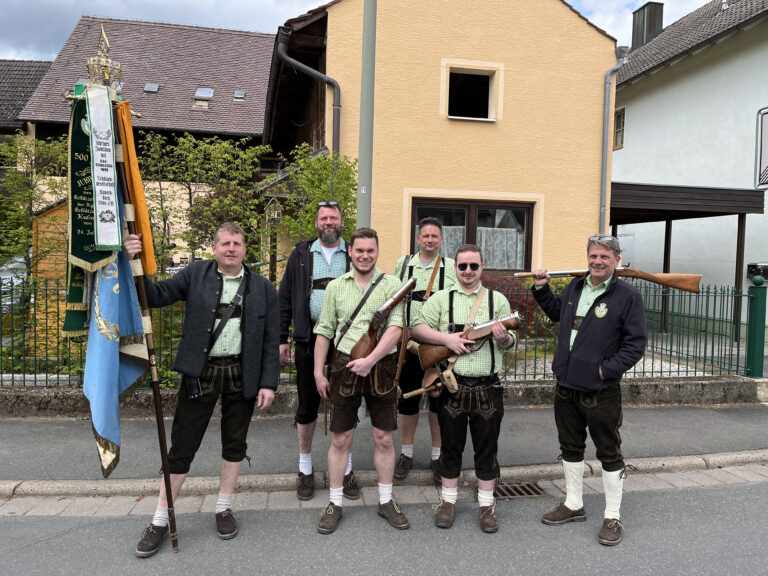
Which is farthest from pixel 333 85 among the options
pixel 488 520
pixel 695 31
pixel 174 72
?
pixel 174 72

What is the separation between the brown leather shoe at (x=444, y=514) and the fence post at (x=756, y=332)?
5322mm

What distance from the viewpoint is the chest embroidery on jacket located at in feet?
11.1

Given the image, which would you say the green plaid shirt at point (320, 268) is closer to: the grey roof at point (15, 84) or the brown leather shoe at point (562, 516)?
the brown leather shoe at point (562, 516)

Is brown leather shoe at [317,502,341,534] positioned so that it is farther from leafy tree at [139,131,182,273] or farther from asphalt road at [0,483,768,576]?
leafy tree at [139,131,182,273]

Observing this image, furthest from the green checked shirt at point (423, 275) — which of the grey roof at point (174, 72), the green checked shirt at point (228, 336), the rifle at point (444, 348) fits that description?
the grey roof at point (174, 72)

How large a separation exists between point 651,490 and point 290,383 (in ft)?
11.9

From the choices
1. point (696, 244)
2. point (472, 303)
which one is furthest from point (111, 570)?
point (696, 244)

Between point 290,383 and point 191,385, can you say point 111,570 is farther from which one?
point 290,383

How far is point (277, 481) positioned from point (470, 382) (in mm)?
1748

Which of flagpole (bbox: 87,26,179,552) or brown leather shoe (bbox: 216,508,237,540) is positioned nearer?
flagpole (bbox: 87,26,179,552)

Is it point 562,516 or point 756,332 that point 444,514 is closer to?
point 562,516

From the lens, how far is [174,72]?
2266cm

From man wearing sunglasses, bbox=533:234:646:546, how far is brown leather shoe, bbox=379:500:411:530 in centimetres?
94

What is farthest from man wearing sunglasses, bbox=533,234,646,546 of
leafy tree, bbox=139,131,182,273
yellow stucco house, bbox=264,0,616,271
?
yellow stucco house, bbox=264,0,616,271
